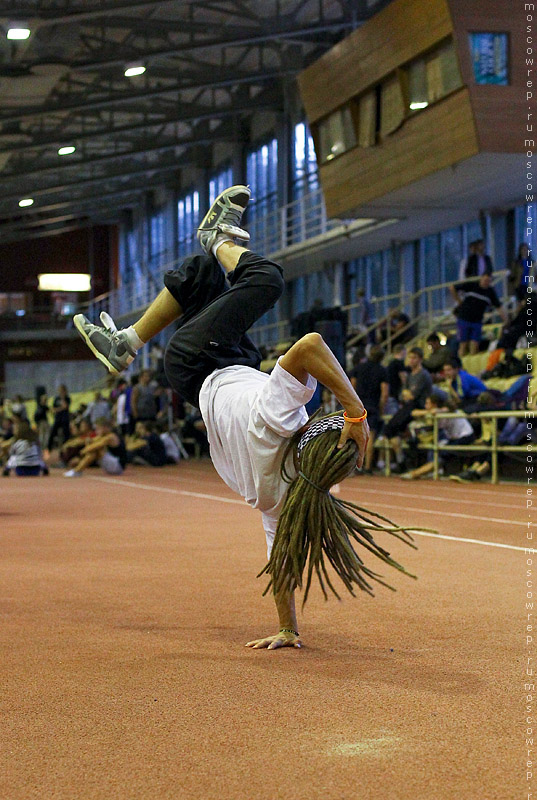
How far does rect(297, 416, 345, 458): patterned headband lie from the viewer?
3.96 meters

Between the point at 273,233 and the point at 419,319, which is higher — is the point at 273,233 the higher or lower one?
the higher one

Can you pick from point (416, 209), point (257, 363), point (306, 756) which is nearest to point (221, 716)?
point (306, 756)

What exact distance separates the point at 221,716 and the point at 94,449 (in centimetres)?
1661

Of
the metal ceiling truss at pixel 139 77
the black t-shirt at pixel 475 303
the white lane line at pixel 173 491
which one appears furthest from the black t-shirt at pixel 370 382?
the metal ceiling truss at pixel 139 77

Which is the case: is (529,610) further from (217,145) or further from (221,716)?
(217,145)

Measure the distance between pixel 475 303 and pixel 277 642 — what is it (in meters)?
13.5

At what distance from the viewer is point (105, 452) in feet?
61.7

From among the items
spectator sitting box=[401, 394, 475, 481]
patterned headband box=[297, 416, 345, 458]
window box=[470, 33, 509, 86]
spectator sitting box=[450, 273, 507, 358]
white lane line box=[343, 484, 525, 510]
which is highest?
window box=[470, 33, 509, 86]

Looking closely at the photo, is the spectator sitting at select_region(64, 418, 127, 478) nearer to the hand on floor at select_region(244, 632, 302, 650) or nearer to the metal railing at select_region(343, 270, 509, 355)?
the metal railing at select_region(343, 270, 509, 355)

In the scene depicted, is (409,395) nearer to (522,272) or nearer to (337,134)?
(522,272)

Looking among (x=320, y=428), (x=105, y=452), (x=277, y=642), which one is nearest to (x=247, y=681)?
(x=277, y=642)

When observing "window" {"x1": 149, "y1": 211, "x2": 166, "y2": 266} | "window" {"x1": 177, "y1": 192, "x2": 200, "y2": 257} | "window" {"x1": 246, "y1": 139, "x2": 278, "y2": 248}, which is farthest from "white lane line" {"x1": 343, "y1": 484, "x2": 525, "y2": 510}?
"window" {"x1": 149, "y1": 211, "x2": 166, "y2": 266}

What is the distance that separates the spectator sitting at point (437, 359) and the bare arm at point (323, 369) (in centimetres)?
1156

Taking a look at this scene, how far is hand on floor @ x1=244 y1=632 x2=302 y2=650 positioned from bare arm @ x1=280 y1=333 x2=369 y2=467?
757mm
